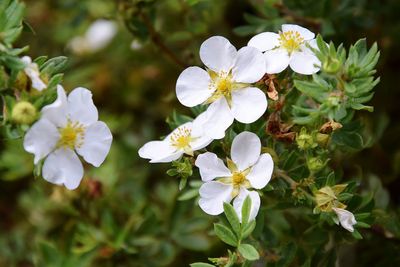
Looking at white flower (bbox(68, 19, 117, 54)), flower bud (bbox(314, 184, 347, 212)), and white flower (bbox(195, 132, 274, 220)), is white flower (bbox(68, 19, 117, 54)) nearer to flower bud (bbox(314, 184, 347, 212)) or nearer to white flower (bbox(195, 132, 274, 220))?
white flower (bbox(195, 132, 274, 220))

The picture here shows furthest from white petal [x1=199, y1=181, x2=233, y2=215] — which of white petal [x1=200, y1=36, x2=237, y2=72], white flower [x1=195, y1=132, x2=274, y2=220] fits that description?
white petal [x1=200, y1=36, x2=237, y2=72]

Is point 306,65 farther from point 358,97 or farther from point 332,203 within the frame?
point 332,203

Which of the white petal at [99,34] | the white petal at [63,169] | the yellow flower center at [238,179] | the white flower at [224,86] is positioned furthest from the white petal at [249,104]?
the white petal at [99,34]

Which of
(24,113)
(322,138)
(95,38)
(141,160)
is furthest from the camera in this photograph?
(95,38)

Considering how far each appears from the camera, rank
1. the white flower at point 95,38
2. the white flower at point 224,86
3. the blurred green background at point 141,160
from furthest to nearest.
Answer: the white flower at point 95,38 < the blurred green background at point 141,160 < the white flower at point 224,86

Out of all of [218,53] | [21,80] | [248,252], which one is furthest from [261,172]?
[21,80]

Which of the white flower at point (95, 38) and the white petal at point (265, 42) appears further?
the white flower at point (95, 38)

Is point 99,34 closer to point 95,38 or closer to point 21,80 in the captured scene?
point 95,38

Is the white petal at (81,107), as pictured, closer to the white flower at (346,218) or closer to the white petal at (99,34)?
the white flower at (346,218)
